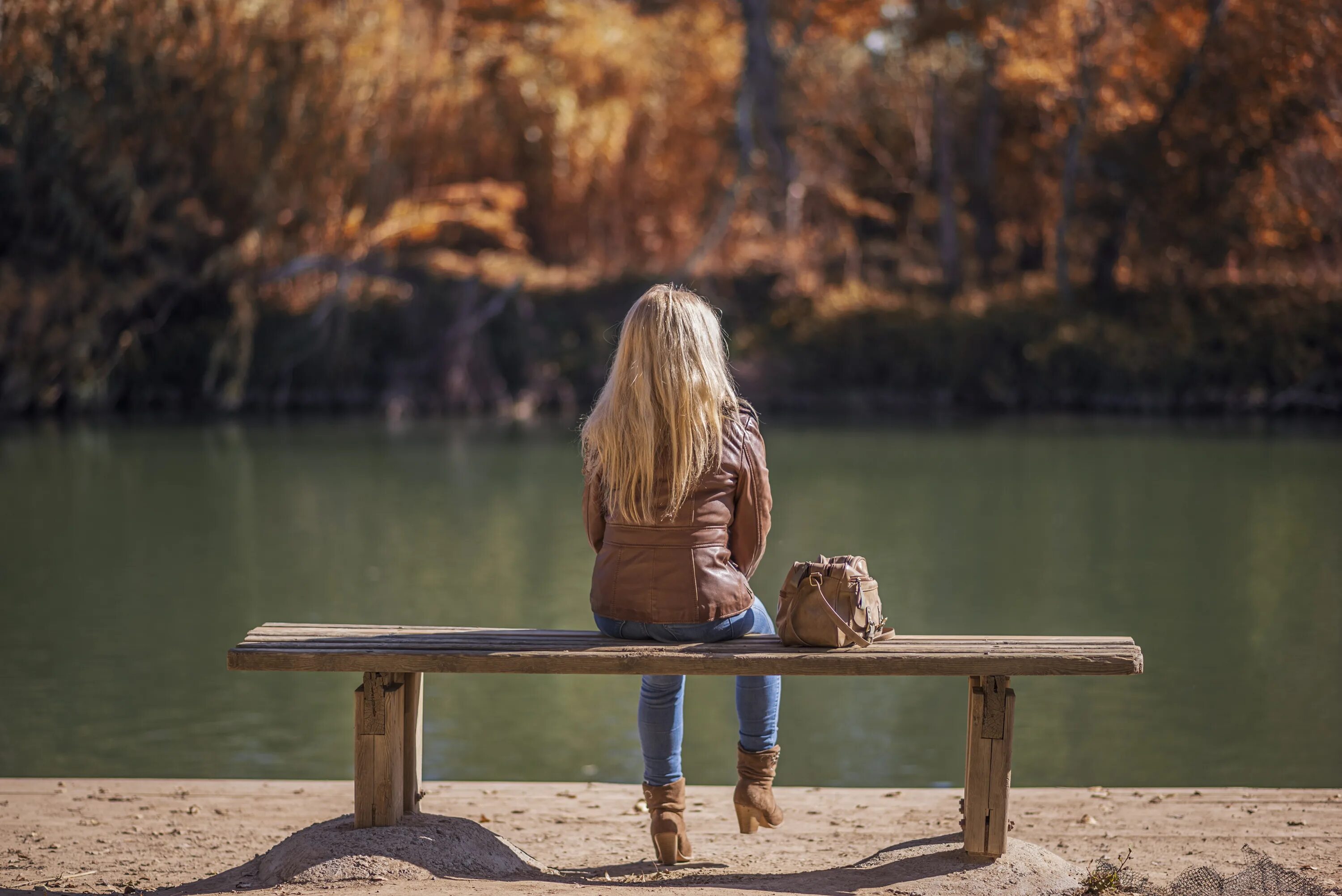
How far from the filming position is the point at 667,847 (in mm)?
4332

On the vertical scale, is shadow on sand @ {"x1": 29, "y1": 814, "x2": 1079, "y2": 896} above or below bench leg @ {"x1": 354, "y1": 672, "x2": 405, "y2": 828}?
below

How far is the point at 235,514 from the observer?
48.3 ft

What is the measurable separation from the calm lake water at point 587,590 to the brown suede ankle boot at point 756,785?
2389 millimetres

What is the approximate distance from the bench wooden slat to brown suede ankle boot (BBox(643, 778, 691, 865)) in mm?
382

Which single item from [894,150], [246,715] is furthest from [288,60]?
[246,715]

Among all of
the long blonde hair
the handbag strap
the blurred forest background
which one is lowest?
the handbag strap

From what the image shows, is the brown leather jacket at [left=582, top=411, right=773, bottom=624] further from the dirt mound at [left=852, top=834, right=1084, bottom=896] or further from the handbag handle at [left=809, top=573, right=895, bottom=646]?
the dirt mound at [left=852, top=834, right=1084, bottom=896]

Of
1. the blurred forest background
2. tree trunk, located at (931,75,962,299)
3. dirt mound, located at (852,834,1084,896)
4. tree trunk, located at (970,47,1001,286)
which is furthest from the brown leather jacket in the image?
tree trunk, located at (970,47,1001,286)

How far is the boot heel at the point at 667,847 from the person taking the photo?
433cm

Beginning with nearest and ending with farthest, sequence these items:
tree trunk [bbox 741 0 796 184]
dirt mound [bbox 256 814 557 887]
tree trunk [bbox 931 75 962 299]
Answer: dirt mound [bbox 256 814 557 887] → tree trunk [bbox 931 75 962 299] → tree trunk [bbox 741 0 796 184]

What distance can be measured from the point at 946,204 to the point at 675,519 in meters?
24.8

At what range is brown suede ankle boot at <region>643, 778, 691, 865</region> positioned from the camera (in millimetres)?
4336

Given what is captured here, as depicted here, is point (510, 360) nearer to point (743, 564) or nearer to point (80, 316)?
point (80, 316)

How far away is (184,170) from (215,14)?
231 centimetres
